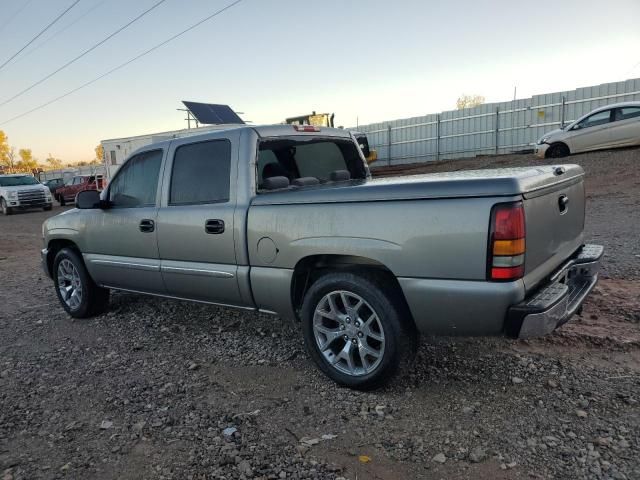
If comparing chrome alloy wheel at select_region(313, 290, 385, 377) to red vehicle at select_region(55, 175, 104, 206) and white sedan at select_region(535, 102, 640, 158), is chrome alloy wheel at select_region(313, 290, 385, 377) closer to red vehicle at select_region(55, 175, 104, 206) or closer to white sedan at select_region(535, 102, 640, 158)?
white sedan at select_region(535, 102, 640, 158)

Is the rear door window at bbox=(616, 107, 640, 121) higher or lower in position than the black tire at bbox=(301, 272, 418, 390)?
higher

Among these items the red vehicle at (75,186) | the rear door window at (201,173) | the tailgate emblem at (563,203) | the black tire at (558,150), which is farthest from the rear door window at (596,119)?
the red vehicle at (75,186)

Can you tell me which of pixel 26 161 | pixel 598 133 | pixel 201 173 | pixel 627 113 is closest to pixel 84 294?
pixel 201 173

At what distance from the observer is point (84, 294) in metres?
5.30

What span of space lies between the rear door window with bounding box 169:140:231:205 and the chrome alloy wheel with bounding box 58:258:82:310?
1.95 m

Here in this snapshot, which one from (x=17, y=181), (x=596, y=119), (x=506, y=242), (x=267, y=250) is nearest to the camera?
(x=506, y=242)

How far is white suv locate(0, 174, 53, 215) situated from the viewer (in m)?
22.8

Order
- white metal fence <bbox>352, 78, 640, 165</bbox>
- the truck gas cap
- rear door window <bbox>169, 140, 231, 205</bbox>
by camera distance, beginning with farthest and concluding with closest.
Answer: white metal fence <bbox>352, 78, 640, 165</bbox>
rear door window <bbox>169, 140, 231, 205</bbox>
the truck gas cap

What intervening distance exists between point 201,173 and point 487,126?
21.0 m

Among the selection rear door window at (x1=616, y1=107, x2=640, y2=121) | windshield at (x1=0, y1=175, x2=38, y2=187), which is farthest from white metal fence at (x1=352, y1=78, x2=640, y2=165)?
windshield at (x1=0, y1=175, x2=38, y2=187)

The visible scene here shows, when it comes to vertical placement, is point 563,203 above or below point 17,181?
above

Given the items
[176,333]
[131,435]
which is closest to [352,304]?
[131,435]

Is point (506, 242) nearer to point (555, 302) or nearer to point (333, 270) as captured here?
point (555, 302)

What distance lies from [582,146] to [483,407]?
50.4ft
